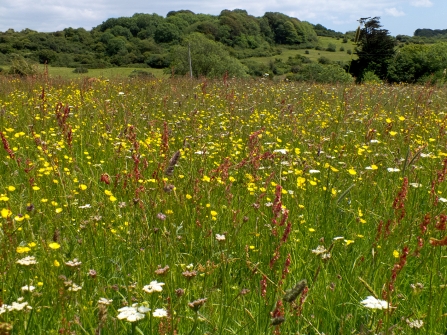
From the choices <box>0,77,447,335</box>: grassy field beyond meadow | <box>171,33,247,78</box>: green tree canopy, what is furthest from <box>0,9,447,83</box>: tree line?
<box>0,77,447,335</box>: grassy field beyond meadow

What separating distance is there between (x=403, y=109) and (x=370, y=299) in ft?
18.7

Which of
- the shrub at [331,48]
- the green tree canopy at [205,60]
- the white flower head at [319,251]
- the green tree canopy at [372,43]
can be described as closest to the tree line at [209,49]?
the green tree canopy at [205,60]

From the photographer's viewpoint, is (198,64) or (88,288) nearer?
(88,288)

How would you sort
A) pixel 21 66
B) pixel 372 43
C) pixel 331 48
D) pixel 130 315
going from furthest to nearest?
pixel 331 48, pixel 21 66, pixel 372 43, pixel 130 315

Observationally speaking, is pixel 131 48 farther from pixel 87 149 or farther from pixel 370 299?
pixel 370 299

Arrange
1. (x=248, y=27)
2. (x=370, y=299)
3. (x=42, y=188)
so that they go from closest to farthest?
(x=370, y=299), (x=42, y=188), (x=248, y=27)

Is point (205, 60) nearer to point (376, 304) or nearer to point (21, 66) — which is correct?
point (21, 66)

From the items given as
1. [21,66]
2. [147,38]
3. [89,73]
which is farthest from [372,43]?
[147,38]

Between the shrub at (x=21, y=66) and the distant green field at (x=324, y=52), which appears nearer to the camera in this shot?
the shrub at (x=21, y=66)

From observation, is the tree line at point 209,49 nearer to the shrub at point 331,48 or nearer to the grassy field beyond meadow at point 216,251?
the shrub at point 331,48

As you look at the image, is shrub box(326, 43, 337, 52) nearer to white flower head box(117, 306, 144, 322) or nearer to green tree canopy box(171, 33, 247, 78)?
green tree canopy box(171, 33, 247, 78)

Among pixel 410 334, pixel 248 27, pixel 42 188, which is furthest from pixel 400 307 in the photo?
pixel 248 27

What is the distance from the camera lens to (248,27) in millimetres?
54188

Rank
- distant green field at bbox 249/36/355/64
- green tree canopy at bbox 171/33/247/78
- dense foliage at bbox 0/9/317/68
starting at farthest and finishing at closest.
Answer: distant green field at bbox 249/36/355/64 < dense foliage at bbox 0/9/317/68 < green tree canopy at bbox 171/33/247/78
